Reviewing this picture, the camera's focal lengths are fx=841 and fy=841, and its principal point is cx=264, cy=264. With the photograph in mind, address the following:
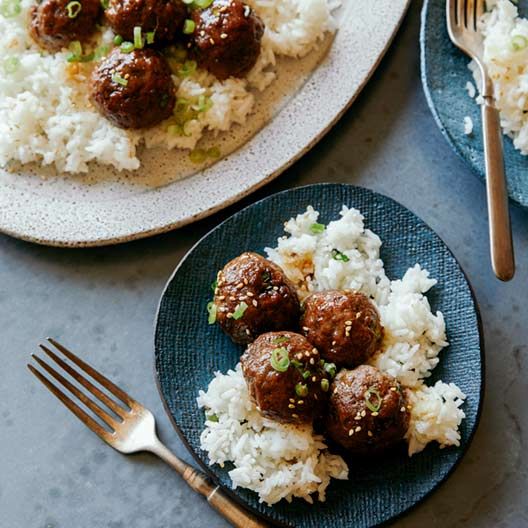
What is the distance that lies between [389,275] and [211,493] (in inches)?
44.2

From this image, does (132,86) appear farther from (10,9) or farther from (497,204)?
(497,204)

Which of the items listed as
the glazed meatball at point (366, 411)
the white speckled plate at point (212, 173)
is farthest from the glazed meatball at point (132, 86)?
the glazed meatball at point (366, 411)

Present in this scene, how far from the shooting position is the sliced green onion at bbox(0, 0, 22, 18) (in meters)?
3.74

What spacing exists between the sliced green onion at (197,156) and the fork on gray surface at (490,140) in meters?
1.20

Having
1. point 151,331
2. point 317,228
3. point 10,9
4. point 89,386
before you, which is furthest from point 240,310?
point 10,9

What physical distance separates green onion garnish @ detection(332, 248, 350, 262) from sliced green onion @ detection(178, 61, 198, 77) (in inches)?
41.4

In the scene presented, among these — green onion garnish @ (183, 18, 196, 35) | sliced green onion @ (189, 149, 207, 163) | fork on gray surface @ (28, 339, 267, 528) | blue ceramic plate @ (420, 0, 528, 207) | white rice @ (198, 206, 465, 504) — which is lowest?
fork on gray surface @ (28, 339, 267, 528)

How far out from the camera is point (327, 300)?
10.4 feet

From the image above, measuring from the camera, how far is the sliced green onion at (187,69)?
3.72 m

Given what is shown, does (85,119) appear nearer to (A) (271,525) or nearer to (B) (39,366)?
(B) (39,366)

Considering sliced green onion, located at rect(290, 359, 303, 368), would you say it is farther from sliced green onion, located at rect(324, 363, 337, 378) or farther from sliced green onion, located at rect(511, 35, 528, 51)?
sliced green onion, located at rect(511, 35, 528, 51)

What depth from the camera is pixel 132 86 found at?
11.5 ft

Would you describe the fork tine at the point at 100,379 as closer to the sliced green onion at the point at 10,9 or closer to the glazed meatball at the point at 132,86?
the glazed meatball at the point at 132,86

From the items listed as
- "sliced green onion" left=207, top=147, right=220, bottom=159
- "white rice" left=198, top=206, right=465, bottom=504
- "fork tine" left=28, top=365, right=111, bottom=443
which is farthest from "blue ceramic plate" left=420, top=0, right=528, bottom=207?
"fork tine" left=28, top=365, right=111, bottom=443
